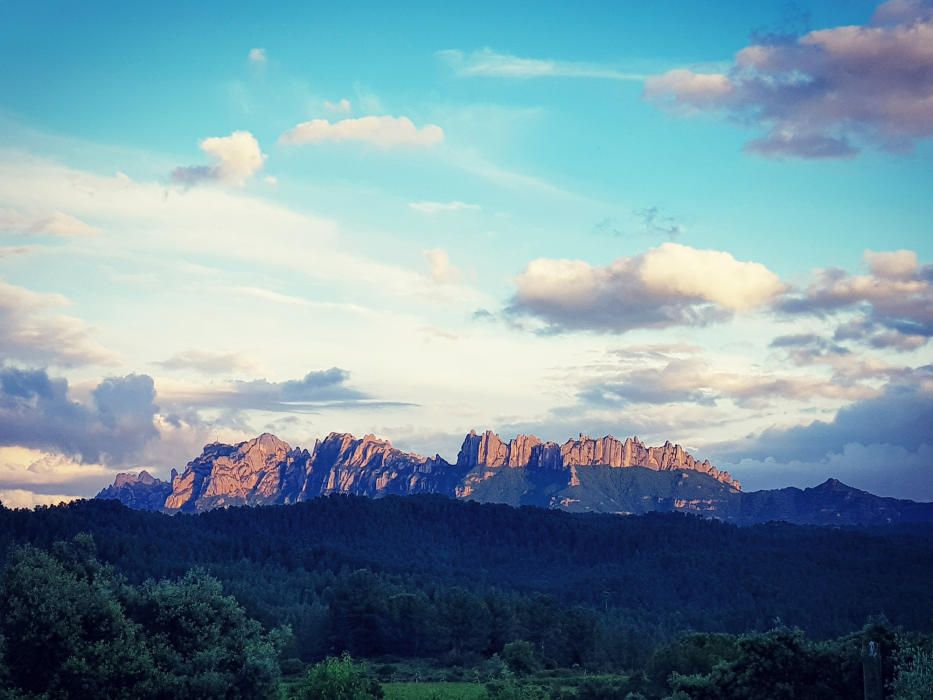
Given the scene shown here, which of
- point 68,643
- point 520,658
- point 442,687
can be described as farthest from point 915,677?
point 520,658

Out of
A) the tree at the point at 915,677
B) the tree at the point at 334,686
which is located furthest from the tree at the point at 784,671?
the tree at the point at 334,686

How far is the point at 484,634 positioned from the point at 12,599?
13675cm

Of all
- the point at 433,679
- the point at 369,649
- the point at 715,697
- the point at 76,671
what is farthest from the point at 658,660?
the point at 76,671

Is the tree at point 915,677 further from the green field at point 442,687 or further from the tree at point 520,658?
the tree at point 520,658

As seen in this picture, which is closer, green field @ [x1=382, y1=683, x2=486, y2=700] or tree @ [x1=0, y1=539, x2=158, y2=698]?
tree @ [x1=0, y1=539, x2=158, y2=698]

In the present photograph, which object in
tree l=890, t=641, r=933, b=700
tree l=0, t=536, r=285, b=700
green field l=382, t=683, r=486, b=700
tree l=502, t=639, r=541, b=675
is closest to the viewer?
tree l=890, t=641, r=933, b=700

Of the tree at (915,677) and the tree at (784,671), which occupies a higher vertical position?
the tree at (915,677)

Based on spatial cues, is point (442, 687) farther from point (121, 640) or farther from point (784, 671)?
point (121, 640)

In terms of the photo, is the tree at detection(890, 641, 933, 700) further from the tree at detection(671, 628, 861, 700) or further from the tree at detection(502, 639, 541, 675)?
the tree at detection(502, 639, 541, 675)

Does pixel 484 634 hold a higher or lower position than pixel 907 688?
lower

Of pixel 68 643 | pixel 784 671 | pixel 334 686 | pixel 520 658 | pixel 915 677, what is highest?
pixel 68 643

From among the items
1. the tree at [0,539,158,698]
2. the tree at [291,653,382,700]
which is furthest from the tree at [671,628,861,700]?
the tree at [0,539,158,698]

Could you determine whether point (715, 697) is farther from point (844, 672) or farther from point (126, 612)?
point (126, 612)

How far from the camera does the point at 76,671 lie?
5156 centimetres
